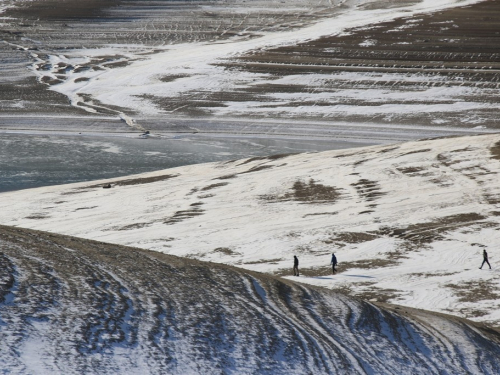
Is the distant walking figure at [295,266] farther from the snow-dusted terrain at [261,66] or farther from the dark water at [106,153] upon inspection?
the snow-dusted terrain at [261,66]

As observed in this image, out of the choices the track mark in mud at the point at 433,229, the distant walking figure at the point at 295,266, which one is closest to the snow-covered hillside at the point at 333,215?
the track mark in mud at the point at 433,229

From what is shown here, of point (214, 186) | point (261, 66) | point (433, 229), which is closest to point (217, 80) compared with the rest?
point (261, 66)

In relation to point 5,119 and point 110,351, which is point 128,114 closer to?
point 5,119

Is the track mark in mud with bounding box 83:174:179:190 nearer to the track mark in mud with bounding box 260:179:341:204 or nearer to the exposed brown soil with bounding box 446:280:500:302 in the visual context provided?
the track mark in mud with bounding box 260:179:341:204

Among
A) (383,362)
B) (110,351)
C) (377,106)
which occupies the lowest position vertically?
(377,106)

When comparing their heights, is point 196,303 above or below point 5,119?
above

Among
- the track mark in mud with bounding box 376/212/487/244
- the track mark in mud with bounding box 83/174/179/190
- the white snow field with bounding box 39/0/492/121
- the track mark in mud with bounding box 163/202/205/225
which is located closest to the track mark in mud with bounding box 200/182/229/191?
the track mark in mud with bounding box 163/202/205/225

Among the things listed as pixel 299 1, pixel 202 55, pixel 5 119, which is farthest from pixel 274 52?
pixel 299 1
